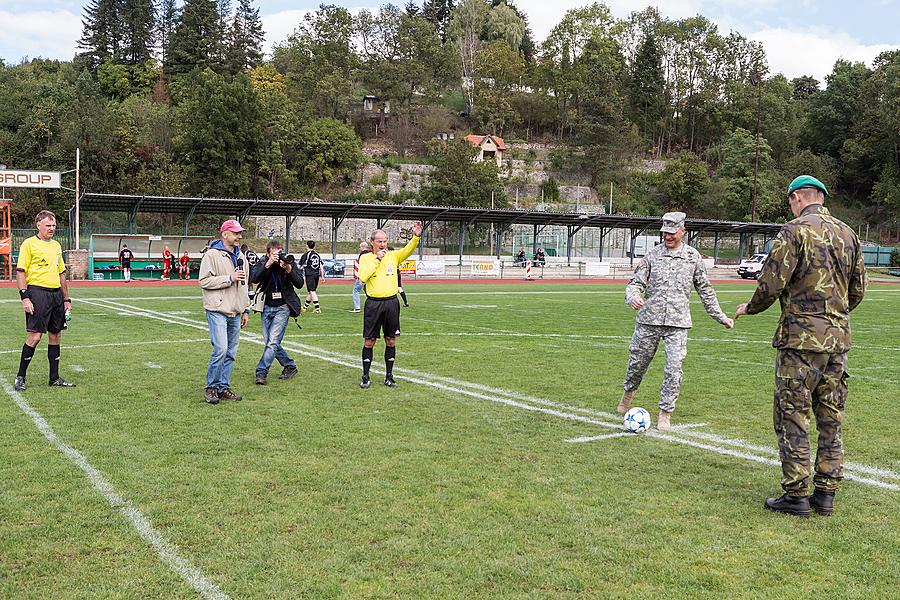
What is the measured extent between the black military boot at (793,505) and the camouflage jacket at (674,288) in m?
2.60

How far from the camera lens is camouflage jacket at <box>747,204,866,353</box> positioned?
5.24m

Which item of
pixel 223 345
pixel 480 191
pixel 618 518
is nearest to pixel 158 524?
pixel 618 518

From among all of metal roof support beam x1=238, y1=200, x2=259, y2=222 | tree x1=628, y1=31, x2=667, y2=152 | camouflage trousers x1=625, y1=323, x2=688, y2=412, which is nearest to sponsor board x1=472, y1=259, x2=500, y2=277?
metal roof support beam x1=238, y1=200, x2=259, y2=222

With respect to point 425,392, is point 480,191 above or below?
above

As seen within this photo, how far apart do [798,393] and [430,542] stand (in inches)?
104

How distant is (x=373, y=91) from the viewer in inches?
3873

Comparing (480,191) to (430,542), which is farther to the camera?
(480,191)

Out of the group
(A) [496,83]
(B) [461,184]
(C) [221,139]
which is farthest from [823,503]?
(A) [496,83]

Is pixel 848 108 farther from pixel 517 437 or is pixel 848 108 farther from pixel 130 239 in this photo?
pixel 517 437

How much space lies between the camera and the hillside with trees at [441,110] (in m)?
72.2

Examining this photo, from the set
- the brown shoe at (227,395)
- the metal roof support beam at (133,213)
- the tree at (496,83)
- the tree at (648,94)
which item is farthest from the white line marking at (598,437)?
the tree at (648,94)

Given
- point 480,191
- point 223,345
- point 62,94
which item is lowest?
point 223,345

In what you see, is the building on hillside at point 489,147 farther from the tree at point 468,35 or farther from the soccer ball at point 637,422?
the soccer ball at point 637,422

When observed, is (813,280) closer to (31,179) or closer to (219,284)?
(219,284)
